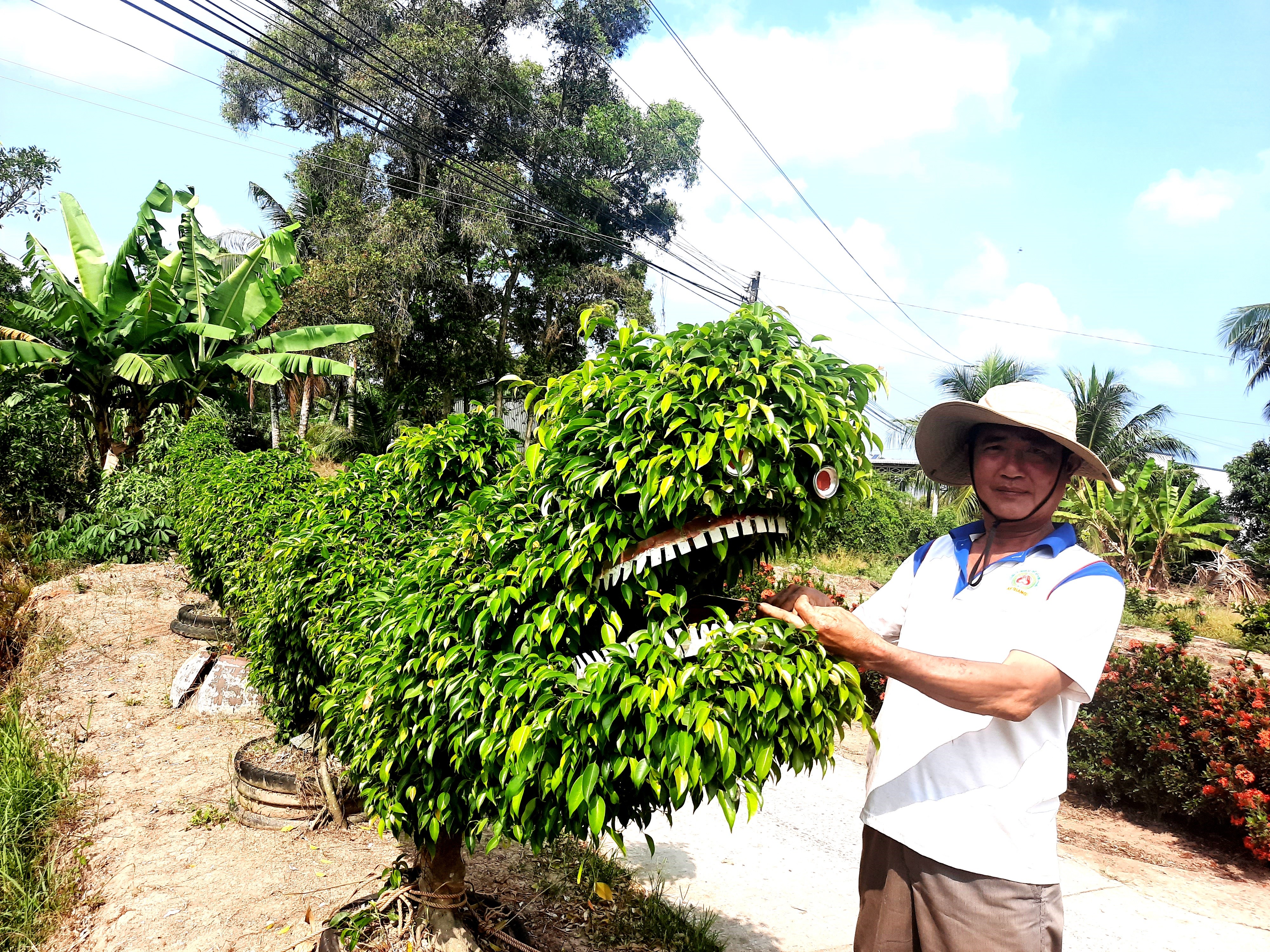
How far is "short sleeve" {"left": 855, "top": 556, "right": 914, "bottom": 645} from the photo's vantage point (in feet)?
7.68

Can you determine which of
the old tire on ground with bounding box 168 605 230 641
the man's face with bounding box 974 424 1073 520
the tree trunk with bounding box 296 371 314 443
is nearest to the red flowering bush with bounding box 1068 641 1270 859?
the man's face with bounding box 974 424 1073 520

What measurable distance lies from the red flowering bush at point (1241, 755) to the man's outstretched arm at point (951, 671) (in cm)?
533

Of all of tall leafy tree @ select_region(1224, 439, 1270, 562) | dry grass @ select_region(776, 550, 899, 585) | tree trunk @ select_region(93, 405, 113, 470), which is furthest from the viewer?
tall leafy tree @ select_region(1224, 439, 1270, 562)

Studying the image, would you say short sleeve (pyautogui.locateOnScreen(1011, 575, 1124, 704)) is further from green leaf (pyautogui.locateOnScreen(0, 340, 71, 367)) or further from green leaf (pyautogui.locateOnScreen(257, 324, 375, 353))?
green leaf (pyautogui.locateOnScreen(0, 340, 71, 367))

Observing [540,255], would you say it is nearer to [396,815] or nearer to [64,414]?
[64,414]

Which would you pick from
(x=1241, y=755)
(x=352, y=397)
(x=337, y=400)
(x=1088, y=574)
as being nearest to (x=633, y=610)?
(x=1088, y=574)

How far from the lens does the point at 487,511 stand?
2504 millimetres

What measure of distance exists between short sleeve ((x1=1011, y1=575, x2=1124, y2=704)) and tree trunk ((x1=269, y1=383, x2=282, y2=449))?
19112 millimetres

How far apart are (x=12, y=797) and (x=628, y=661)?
459 cm

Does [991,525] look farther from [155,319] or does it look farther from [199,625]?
[155,319]

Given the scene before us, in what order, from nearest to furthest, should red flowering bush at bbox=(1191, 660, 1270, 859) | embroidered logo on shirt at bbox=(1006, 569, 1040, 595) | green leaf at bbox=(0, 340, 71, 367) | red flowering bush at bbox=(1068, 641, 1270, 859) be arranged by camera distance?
embroidered logo on shirt at bbox=(1006, 569, 1040, 595), red flowering bush at bbox=(1191, 660, 1270, 859), red flowering bush at bbox=(1068, 641, 1270, 859), green leaf at bbox=(0, 340, 71, 367)

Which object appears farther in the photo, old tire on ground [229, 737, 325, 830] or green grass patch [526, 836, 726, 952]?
old tire on ground [229, 737, 325, 830]

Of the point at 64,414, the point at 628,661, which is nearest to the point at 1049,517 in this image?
the point at 628,661

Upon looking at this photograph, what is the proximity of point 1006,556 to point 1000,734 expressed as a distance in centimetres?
44
